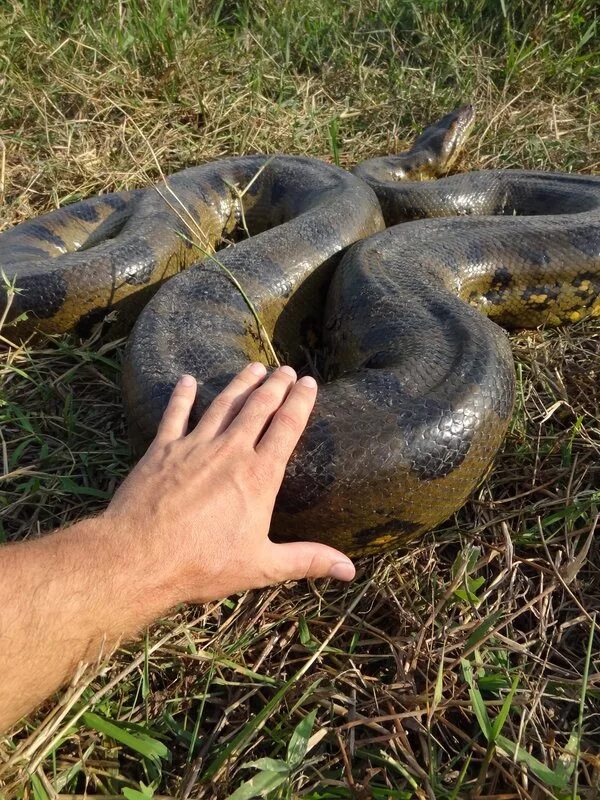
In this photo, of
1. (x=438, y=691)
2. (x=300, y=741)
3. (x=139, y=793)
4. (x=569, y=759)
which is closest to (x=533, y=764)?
(x=569, y=759)

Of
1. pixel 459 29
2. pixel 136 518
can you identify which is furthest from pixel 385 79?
pixel 136 518

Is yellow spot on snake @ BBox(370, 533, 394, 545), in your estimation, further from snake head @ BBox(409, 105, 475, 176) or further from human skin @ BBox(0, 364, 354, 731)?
snake head @ BBox(409, 105, 475, 176)

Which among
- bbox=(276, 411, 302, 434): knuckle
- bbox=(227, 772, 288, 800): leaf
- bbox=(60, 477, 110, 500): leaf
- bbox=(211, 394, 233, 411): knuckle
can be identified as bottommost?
bbox=(227, 772, 288, 800): leaf

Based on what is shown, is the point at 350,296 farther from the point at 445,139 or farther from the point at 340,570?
the point at 445,139

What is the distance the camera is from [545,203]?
531cm

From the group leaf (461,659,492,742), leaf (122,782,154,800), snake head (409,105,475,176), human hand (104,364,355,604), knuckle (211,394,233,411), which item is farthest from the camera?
snake head (409,105,475,176)

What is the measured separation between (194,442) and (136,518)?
1.28ft

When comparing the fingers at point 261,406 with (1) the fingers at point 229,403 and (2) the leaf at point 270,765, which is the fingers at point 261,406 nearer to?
(1) the fingers at point 229,403

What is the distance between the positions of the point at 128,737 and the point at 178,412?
1.19m

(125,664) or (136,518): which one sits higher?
(136,518)

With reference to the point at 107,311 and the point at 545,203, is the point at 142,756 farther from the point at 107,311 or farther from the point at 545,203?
the point at 545,203

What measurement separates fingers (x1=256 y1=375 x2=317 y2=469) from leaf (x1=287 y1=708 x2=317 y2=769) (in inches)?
35.2

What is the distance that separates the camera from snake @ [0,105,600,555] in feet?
9.04

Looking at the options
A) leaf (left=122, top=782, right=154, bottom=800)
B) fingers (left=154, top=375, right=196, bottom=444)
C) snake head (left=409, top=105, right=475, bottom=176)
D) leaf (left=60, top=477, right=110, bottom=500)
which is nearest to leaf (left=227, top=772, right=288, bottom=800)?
leaf (left=122, top=782, right=154, bottom=800)
